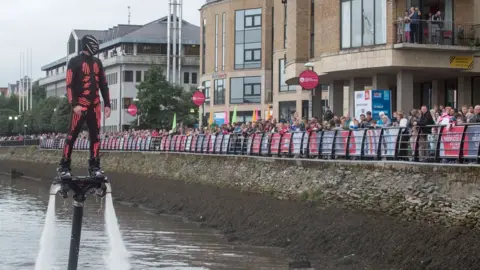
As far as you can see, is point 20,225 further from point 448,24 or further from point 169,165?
point 448,24

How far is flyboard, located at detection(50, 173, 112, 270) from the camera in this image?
1341 cm

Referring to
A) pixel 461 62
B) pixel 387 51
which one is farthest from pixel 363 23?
pixel 461 62

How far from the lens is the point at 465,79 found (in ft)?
155

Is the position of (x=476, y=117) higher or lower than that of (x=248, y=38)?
lower

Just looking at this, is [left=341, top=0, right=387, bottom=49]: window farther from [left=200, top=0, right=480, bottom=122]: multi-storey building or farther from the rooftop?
the rooftop

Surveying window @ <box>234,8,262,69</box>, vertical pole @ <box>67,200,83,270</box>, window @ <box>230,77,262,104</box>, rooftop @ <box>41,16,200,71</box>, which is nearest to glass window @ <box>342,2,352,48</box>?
vertical pole @ <box>67,200,83,270</box>

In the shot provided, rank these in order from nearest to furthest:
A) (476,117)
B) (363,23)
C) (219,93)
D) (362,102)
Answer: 1. (476,117)
2. (362,102)
3. (363,23)
4. (219,93)

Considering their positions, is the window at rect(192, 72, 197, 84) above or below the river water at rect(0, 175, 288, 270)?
above

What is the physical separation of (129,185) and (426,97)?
20.2 m

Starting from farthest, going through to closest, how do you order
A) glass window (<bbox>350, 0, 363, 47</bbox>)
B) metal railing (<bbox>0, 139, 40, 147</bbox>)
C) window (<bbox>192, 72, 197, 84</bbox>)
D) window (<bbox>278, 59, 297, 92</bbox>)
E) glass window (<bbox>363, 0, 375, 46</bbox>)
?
1. window (<bbox>192, 72, 197, 84</bbox>)
2. metal railing (<bbox>0, 139, 40, 147</bbox>)
3. window (<bbox>278, 59, 297, 92</bbox>)
4. glass window (<bbox>350, 0, 363, 47</bbox>)
5. glass window (<bbox>363, 0, 375, 46</bbox>)

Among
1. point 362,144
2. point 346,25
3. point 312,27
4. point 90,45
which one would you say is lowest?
point 362,144

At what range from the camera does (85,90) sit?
13.5 metres

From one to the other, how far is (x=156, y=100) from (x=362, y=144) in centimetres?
6354

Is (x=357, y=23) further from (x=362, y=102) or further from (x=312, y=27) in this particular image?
(x=312, y=27)
